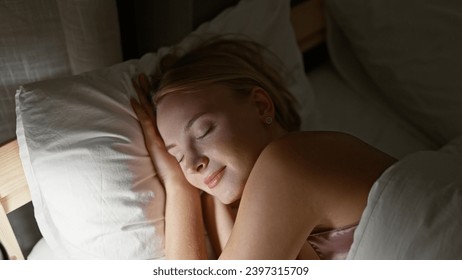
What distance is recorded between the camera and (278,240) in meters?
0.68

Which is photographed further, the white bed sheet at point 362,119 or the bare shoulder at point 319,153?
the white bed sheet at point 362,119

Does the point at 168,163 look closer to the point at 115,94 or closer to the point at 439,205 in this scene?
the point at 115,94

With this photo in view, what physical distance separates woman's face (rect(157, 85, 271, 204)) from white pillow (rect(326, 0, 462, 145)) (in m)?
0.42

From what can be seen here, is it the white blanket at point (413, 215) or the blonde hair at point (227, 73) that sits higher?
the blonde hair at point (227, 73)

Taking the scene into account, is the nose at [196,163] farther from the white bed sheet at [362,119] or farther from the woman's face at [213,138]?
the white bed sheet at [362,119]

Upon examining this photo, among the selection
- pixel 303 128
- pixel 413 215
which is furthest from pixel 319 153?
pixel 303 128

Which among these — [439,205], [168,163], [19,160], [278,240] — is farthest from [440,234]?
[19,160]

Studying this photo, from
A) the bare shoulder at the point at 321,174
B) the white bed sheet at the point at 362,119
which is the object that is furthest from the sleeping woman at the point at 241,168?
the white bed sheet at the point at 362,119

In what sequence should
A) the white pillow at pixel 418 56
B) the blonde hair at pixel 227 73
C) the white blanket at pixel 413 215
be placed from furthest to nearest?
1. the white pillow at pixel 418 56
2. the blonde hair at pixel 227 73
3. the white blanket at pixel 413 215

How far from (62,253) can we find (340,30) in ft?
2.35

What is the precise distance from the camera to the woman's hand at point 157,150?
75 centimetres

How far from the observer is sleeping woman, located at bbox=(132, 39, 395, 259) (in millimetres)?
682

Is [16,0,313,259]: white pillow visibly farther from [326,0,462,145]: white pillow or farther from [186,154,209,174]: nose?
[326,0,462,145]: white pillow

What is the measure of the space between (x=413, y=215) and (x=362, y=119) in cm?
41
